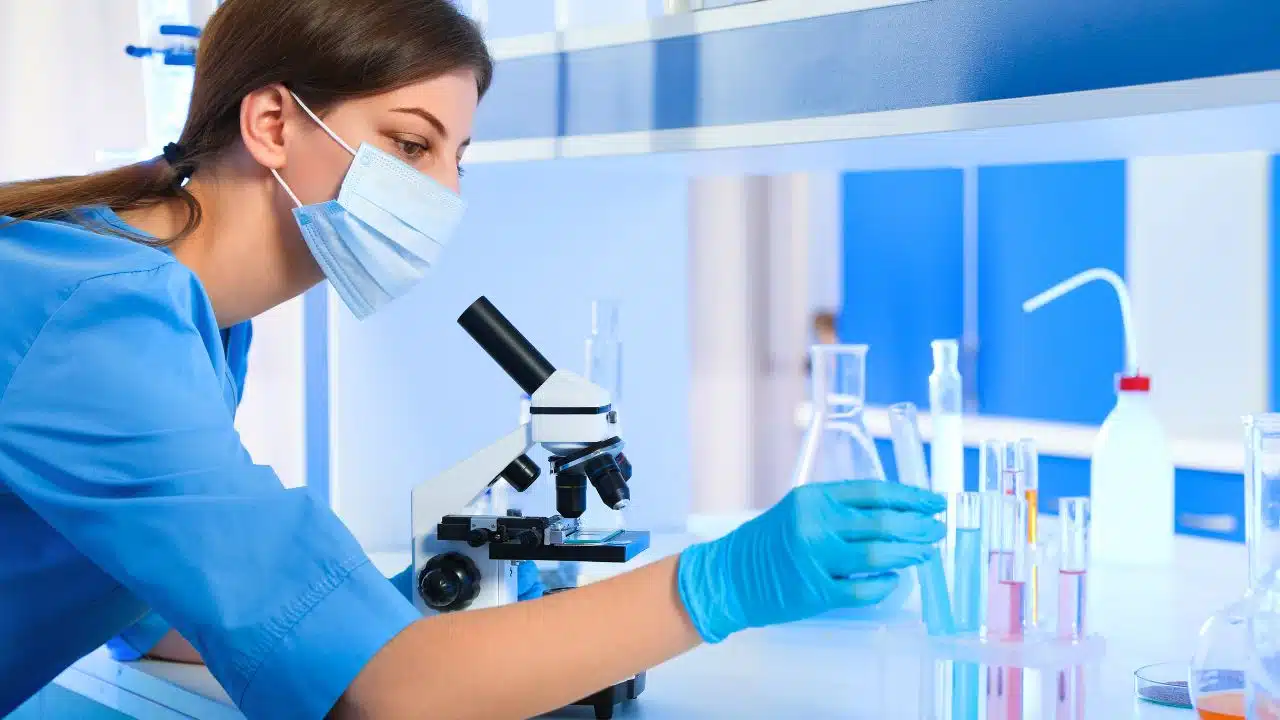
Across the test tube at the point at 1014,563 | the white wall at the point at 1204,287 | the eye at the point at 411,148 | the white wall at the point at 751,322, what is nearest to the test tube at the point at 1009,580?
the test tube at the point at 1014,563

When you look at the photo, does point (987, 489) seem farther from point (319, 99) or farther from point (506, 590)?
point (319, 99)

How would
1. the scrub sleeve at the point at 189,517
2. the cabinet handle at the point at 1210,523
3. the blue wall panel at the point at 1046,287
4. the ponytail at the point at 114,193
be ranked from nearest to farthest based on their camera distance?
the scrub sleeve at the point at 189,517 < the ponytail at the point at 114,193 < the cabinet handle at the point at 1210,523 < the blue wall panel at the point at 1046,287

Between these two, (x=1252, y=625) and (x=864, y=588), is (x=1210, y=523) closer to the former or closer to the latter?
(x=1252, y=625)

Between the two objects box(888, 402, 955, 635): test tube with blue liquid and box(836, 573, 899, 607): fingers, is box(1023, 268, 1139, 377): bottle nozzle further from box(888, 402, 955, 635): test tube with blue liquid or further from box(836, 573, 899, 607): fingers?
box(836, 573, 899, 607): fingers

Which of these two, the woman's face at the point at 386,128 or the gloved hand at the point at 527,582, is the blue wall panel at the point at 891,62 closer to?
the woman's face at the point at 386,128

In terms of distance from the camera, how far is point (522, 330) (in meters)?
1.94

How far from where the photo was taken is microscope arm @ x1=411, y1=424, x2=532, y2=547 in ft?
3.72

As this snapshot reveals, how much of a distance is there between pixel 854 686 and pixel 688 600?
1.05ft

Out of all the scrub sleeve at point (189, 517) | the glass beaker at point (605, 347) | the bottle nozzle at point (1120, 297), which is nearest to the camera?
the scrub sleeve at point (189, 517)

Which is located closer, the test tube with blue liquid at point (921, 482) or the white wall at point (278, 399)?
the test tube with blue liquid at point (921, 482)

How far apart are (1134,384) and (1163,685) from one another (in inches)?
25.9

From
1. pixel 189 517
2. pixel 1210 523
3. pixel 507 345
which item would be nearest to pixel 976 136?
pixel 507 345

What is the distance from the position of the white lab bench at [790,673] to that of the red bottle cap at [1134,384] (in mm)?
260

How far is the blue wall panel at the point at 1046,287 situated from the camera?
14.8 feet
